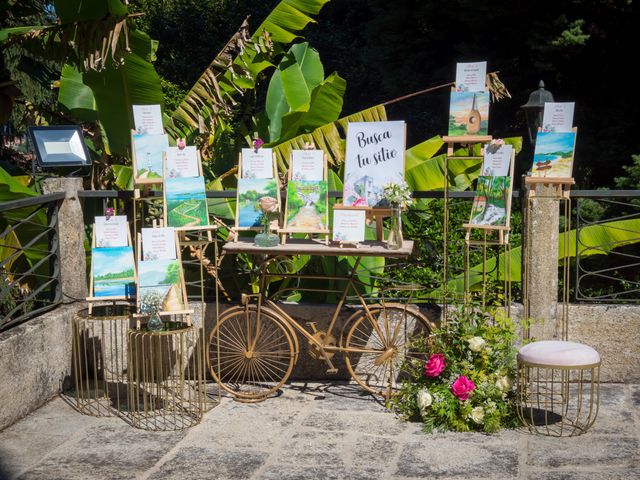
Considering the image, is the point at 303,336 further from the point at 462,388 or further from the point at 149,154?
the point at 149,154

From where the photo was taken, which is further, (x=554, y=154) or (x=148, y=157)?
(x=148, y=157)

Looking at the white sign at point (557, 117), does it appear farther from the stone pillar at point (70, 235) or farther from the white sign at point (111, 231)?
the stone pillar at point (70, 235)

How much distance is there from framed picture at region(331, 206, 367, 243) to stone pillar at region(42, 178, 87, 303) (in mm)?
2162

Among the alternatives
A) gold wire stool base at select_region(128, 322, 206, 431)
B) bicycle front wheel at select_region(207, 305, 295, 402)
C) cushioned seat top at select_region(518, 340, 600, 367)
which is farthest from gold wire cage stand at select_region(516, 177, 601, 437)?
gold wire stool base at select_region(128, 322, 206, 431)

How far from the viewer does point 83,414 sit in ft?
20.0

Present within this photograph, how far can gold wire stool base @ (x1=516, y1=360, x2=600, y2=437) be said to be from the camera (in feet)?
18.4

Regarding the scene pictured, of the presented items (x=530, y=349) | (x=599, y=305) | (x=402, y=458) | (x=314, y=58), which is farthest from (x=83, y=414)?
(x=314, y=58)

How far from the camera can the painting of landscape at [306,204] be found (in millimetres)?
6246

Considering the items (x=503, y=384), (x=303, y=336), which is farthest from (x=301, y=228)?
(x=503, y=384)

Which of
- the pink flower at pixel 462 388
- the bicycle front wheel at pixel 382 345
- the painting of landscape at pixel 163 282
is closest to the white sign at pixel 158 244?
the painting of landscape at pixel 163 282

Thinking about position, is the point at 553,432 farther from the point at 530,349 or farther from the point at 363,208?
the point at 363,208

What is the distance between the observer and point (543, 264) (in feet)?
21.1

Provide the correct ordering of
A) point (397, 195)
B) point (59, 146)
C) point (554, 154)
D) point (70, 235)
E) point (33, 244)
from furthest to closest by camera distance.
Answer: point (33, 244), point (70, 235), point (59, 146), point (554, 154), point (397, 195)

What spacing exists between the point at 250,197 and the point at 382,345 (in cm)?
144
